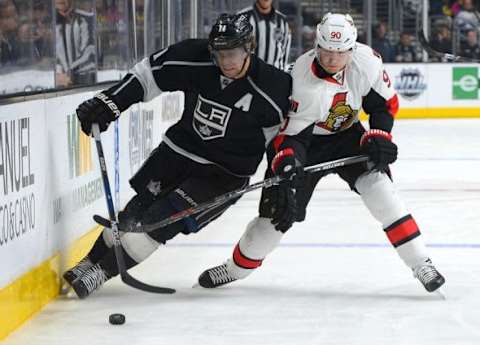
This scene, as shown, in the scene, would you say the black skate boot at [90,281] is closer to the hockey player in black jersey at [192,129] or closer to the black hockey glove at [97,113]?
the hockey player in black jersey at [192,129]

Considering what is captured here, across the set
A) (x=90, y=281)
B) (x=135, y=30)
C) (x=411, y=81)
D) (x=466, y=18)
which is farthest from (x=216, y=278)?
(x=466, y=18)

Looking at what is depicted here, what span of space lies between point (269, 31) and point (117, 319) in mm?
4505

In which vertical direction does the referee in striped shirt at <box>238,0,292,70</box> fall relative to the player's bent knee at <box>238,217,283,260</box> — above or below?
above

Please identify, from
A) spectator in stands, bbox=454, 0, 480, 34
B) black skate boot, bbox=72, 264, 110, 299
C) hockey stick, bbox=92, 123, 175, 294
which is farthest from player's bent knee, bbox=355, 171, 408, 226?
spectator in stands, bbox=454, 0, 480, 34

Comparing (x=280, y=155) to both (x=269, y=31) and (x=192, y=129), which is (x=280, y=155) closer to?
(x=192, y=129)

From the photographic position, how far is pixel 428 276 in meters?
3.68

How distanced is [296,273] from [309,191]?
49 centimetres

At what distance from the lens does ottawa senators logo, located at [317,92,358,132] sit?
362cm

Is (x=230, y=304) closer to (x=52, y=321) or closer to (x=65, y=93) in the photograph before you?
(x=52, y=321)

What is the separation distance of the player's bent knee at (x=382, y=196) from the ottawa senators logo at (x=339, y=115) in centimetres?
18

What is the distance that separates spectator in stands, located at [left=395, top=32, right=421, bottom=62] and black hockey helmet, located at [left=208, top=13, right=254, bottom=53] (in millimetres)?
9159

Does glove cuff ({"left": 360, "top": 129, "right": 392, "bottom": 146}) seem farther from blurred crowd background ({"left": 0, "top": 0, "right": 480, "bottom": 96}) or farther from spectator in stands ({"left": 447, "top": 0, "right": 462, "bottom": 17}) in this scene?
spectator in stands ({"left": 447, "top": 0, "right": 462, "bottom": 17})

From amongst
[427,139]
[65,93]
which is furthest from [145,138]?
[427,139]

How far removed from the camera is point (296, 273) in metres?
4.18
